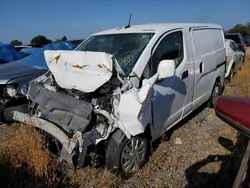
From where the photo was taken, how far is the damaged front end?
9.47ft

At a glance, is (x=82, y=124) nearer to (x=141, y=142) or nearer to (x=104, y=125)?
(x=104, y=125)

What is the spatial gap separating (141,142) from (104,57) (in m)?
1.20

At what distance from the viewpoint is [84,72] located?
10.7ft

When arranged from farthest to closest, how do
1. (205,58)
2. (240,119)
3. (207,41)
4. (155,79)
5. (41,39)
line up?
(41,39)
(207,41)
(205,58)
(155,79)
(240,119)

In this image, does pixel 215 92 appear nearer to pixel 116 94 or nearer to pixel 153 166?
pixel 153 166

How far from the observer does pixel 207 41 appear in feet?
17.3

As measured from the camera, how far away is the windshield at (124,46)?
355 centimetres

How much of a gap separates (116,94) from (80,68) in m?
0.63

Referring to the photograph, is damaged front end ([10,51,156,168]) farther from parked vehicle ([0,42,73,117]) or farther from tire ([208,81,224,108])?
tire ([208,81,224,108])

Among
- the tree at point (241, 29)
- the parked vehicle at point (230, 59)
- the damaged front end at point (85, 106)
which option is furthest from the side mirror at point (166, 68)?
the tree at point (241, 29)

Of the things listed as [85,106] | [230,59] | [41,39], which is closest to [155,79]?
[85,106]

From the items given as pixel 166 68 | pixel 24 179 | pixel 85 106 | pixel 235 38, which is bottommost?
pixel 235 38

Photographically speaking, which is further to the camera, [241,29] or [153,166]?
[241,29]

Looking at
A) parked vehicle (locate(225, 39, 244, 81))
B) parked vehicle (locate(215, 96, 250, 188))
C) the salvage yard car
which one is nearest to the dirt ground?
the salvage yard car
